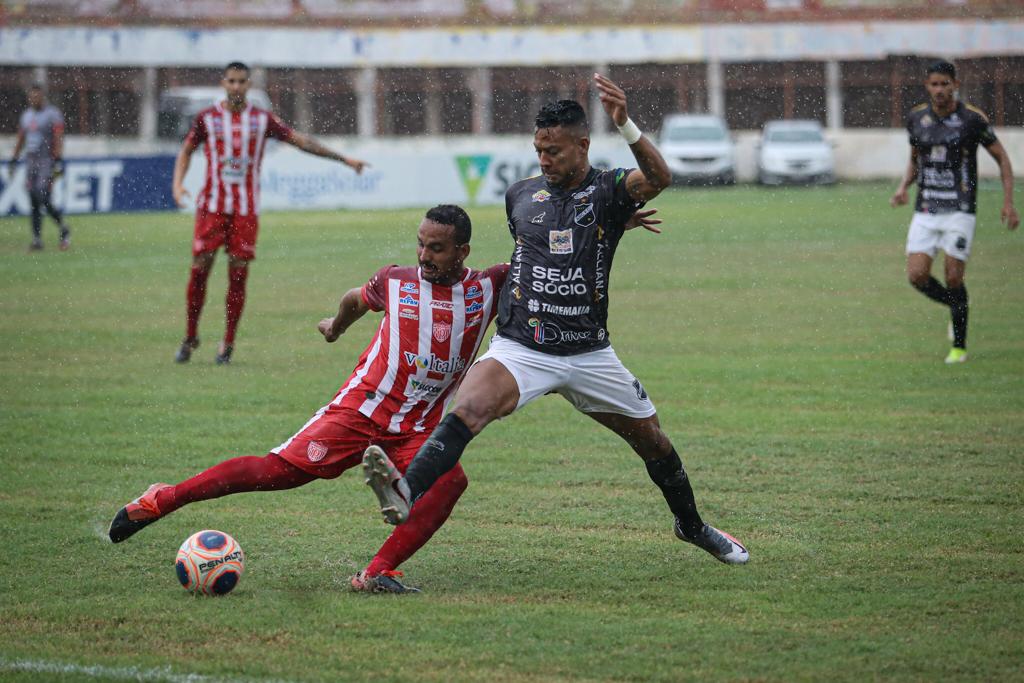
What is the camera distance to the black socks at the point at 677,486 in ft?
19.1

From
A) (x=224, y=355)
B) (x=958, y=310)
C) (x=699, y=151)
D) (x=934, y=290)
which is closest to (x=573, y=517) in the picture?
(x=224, y=355)

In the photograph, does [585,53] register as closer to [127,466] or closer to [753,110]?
[753,110]

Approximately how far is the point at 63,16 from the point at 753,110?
69.2 feet

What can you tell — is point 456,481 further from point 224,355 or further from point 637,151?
point 224,355

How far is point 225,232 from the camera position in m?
11.6

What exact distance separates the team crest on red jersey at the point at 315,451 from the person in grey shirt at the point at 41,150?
1616 centimetres

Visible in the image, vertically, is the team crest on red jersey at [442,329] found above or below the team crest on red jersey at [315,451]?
above

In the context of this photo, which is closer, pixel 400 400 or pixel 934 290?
pixel 400 400

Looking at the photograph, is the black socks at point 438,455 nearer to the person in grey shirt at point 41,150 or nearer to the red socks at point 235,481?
the red socks at point 235,481

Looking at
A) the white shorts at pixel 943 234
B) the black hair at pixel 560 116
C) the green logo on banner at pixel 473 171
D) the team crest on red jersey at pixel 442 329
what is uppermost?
the green logo on banner at pixel 473 171

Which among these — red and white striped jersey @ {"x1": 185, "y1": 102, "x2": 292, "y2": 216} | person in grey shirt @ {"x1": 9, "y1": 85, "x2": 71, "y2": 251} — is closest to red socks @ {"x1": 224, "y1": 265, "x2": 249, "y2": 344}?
red and white striped jersey @ {"x1": 185, "y1": 102, "x2": 292, "y2": 216}

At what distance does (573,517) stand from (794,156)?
30.2m

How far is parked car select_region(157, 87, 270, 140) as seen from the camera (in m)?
36.3

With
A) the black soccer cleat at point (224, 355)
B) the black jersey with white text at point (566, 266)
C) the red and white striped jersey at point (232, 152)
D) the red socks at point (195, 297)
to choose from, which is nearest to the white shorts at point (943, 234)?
the red and white striped jersey at point (232, 152)
